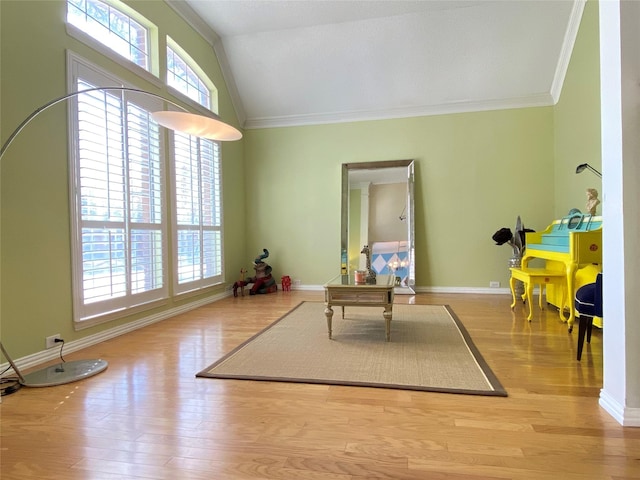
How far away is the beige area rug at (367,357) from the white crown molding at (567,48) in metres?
3.73

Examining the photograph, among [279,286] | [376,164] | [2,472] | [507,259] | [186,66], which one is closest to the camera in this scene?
[2,472]

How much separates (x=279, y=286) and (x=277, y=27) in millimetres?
3934

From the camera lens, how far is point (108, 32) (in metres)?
3.42

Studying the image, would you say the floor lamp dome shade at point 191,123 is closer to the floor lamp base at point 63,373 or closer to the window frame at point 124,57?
the window frame at point 124,57

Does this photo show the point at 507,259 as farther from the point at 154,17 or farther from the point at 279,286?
the point at 154,17

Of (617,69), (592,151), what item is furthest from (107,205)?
(592,151)

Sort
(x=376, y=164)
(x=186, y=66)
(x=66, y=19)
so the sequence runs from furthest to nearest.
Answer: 1. (x=376, y=164)
2. (x=186, y=66)
3. (x=66, y=19)

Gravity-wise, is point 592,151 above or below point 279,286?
above

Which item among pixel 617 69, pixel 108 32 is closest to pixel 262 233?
pixel 108 32

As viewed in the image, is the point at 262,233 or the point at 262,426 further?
the point at 262,233

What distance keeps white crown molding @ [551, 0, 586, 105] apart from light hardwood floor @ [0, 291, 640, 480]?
3967mm

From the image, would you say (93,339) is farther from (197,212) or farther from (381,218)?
(381,218)

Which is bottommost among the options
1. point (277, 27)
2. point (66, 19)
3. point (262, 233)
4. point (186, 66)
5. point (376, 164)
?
point (262, 233)

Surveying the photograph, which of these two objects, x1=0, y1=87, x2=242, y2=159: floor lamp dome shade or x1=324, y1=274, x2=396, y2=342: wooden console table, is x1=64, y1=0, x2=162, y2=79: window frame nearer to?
x1=0, y1=87, x2=242, y2=159: floor lamp dome shade
